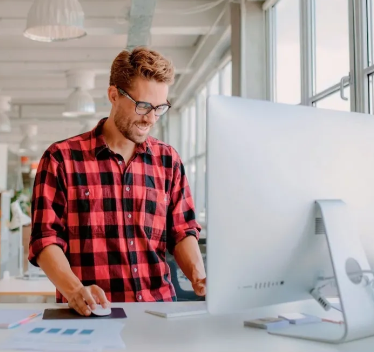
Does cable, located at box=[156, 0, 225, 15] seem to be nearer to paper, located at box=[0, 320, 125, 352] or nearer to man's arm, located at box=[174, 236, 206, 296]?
man's arm, located at box=[174, 236, 206, 296]

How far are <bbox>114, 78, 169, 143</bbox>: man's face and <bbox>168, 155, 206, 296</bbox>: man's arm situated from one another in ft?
0.88

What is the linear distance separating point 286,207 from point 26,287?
300 cm

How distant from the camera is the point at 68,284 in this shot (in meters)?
1.64

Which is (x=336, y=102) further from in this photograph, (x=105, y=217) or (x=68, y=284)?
(x=68, y=284)

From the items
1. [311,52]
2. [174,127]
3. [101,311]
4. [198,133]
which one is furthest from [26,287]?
[174,127]

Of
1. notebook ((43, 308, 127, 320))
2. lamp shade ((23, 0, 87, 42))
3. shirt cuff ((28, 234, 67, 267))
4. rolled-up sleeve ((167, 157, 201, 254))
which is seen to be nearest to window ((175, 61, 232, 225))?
lamp shade ((23, 0, 87, 42))

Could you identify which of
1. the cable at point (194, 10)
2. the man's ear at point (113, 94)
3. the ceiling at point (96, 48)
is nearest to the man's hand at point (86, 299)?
the man's ear at point (113, 94)

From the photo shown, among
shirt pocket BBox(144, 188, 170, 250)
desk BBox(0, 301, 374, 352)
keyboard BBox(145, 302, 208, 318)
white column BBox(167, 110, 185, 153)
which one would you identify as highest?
white column BBox(167, 110, 185, 153)

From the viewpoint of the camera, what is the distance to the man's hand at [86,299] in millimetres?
1529

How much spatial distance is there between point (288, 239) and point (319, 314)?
429mm

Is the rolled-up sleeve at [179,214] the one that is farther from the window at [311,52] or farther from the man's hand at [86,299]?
the window at [311,52]

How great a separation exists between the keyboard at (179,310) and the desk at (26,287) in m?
2.15

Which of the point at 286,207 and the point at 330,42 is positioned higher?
the point at 330,42

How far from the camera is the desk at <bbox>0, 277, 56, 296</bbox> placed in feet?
12.1
